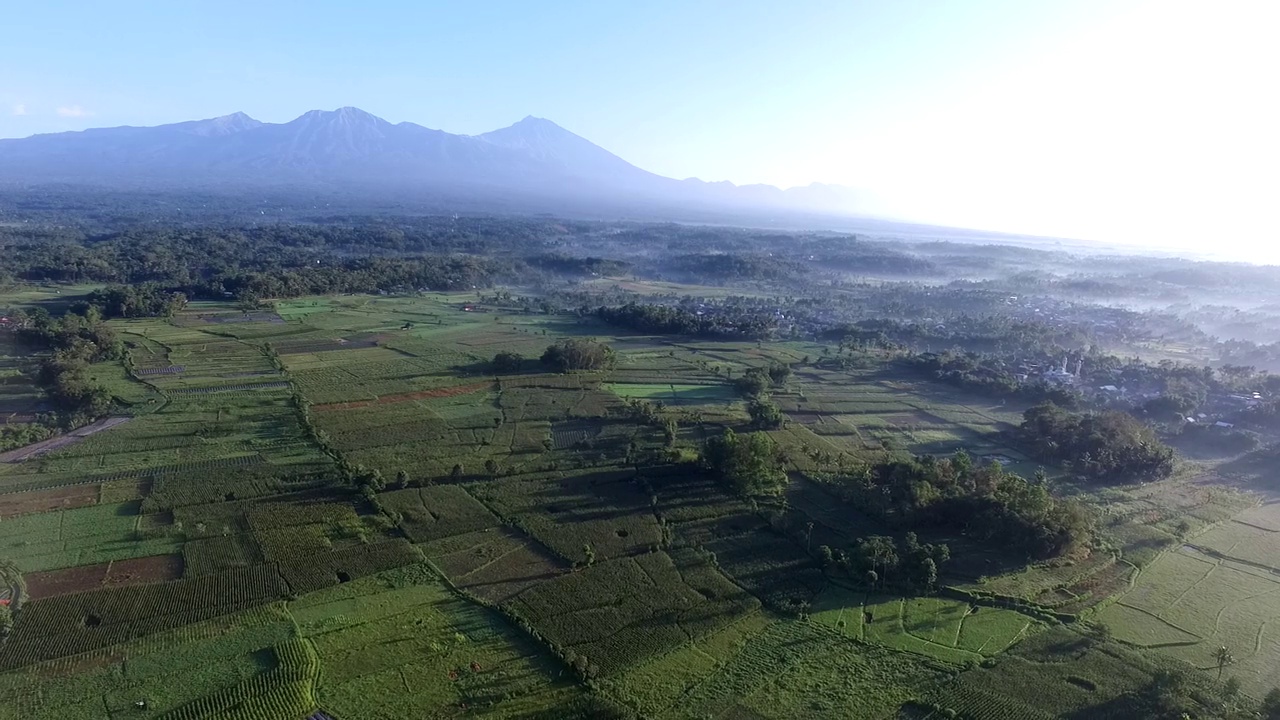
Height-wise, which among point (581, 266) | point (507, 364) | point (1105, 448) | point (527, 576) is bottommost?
point (527, 576)

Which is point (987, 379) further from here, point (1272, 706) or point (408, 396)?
point (408, 396)

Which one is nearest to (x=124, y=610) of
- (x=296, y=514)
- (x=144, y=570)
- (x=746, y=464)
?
(x=144, y=570)

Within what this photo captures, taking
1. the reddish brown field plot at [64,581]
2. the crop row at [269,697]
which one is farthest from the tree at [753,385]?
the reddish brown field plot at [64,581]

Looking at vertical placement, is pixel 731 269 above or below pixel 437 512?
above

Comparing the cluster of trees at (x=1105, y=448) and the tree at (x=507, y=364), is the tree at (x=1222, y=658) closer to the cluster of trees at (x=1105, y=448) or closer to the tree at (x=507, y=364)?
the cluster of trees at (x=1105, y=448)

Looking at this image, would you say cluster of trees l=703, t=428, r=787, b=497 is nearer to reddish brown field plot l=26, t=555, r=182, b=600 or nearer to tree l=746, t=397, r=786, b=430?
tree l=746, t=397, r=786, b=430
